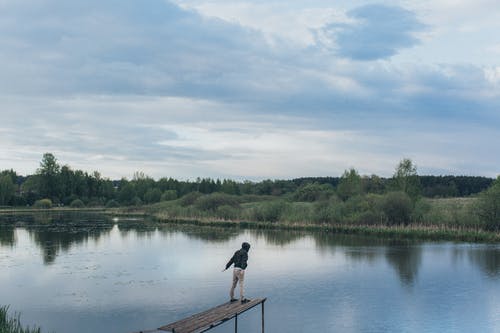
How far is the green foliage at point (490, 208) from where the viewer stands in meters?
53.2

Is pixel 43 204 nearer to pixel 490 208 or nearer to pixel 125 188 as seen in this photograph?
pixel 125 188

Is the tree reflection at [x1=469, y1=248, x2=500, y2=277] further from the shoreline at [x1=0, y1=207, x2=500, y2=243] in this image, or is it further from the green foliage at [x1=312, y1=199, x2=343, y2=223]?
the green foliage at [x1=312, y1=199, x2=343, y2=223]

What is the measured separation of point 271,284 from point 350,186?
175 ft

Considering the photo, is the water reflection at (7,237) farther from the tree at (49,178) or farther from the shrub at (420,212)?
the tree at (49,178)

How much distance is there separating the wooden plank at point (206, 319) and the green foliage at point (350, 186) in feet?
205

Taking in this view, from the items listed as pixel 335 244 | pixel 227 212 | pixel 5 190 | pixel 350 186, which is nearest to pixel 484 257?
pixel 335 244

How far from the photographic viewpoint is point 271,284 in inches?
1148

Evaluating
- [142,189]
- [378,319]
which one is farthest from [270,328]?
[142,189]

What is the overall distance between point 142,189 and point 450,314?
151 meters

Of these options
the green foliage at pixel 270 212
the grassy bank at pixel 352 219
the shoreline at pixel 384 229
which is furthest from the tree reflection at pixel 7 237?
the green foliage at pixel 270 212

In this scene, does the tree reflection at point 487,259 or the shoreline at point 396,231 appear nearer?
the tree reflection at point 487,259

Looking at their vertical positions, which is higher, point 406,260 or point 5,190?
point 5,190

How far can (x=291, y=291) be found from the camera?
2703cm

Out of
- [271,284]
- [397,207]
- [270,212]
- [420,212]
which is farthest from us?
[270,212]
